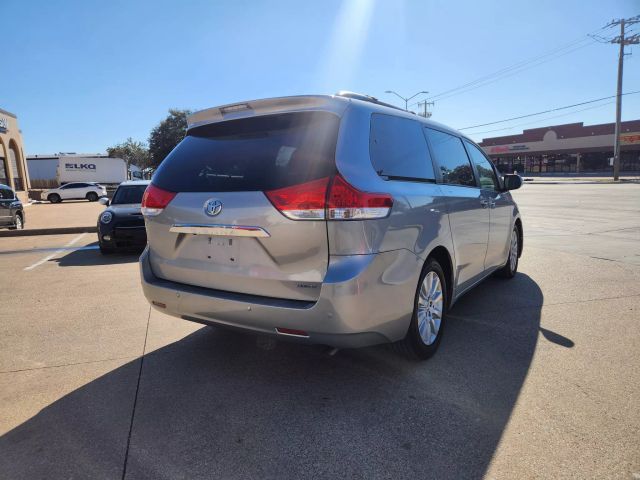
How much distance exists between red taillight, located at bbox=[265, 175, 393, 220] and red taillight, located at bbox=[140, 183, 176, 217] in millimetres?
984

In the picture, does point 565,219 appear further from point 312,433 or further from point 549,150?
point 549,150

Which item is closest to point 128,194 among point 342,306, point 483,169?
point 483,169

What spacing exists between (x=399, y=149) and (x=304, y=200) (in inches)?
38.7

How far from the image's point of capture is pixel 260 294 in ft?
8.93

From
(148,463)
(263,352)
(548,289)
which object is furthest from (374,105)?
(548,289)

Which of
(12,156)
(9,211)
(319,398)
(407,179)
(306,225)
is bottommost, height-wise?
(319,398)

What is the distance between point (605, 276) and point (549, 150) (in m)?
69.7

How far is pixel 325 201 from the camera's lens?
2.49 m

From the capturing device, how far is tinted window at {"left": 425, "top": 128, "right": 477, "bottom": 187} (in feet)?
12.1

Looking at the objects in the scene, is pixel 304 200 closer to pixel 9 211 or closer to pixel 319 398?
pixel 319 398

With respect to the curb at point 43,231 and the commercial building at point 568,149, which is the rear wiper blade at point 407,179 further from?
the commercial building at point 568,149

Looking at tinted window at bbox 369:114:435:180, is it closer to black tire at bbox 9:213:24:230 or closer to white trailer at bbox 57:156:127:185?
black tire at bbox 9:213:24:230

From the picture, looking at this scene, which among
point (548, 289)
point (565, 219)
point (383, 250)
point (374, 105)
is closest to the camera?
point (383, 250)

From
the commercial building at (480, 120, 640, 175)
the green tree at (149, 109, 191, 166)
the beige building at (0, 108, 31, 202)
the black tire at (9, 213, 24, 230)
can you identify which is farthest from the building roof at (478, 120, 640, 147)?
the black tire at (9, 213, 24, 230)
